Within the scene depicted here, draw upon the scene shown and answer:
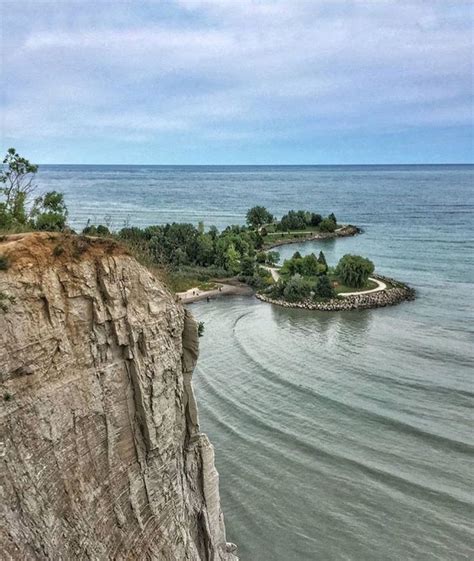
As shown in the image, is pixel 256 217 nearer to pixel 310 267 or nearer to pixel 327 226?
pixel 327 226

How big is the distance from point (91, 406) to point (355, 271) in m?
68.1

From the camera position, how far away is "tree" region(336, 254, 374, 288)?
78062 millimetres

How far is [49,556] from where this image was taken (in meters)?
11.8

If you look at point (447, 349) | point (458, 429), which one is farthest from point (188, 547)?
point (447, 349)

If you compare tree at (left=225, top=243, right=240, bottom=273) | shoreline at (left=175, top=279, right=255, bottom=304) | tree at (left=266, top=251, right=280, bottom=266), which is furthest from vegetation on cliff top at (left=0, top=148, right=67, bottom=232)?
tree at (left=266, top=251, right=280, bottom=266)

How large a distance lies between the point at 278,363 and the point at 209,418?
40.2ft

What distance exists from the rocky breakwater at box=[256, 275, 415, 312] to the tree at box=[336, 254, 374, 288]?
4.28m

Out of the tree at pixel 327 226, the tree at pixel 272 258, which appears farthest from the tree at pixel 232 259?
the tree at pixel 327 226

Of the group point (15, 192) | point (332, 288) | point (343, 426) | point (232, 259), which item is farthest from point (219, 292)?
point (15, 192)

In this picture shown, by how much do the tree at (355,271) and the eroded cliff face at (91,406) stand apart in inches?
2532

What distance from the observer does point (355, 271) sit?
78188 mm

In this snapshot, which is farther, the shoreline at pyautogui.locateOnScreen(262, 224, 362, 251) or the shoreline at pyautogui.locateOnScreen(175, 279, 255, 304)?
the shoreline at pyautogui.locateOnScreen(262, 224, 362, 251)

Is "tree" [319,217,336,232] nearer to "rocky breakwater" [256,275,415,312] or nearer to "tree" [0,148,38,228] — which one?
"rocky breakwater" [256,275,415,312]

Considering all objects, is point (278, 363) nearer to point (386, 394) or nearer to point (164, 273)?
point (386, 394)
